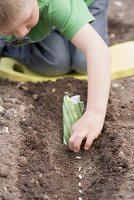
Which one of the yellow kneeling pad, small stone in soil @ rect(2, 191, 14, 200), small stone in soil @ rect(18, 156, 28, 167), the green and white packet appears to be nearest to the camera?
small stone in soil @ rect(2, 191, 14, 200)

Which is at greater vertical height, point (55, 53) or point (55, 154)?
point (55, 53)

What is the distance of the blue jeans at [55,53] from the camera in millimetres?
2145

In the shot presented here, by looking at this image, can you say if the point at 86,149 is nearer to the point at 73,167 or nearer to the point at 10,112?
the point at 73,167

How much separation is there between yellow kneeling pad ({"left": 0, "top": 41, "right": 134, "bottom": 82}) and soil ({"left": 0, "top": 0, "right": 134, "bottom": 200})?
0.47 feet

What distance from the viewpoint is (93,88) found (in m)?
1.64

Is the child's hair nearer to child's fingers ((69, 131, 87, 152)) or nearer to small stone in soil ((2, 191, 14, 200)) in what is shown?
child's fingers ((69, 131, 87, 152))

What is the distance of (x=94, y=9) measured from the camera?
222 cm

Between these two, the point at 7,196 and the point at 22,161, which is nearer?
the point at 7,196

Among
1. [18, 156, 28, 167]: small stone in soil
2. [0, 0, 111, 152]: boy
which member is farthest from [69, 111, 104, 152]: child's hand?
[18, 156, 28, 167]: small stone in soil

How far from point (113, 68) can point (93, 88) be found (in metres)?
0.45

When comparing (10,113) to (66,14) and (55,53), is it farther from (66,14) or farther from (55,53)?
(55,53)

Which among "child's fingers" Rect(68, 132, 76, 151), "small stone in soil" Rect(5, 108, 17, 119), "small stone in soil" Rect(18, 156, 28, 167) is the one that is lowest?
"small stone in soil" Rect(18, 156, 28, 167)

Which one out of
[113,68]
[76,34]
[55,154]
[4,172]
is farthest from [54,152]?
[113,68]

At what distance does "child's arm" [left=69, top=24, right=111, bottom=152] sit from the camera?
1551mm
